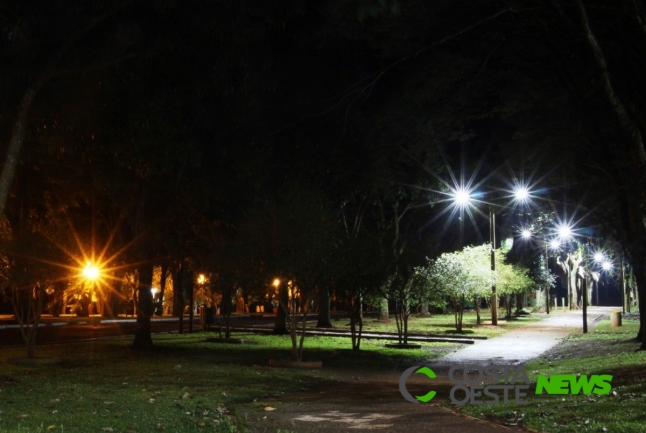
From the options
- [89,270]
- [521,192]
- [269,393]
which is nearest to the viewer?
[269,393]

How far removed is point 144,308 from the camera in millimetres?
24891

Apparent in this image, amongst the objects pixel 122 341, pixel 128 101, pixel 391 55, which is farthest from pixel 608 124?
pixel 122 341

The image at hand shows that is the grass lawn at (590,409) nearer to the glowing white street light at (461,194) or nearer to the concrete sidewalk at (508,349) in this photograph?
the concrete sidewalk at (508,349)

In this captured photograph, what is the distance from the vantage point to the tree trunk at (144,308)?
2492 cm

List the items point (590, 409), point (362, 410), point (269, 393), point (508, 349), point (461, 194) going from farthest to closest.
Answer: point (461, 194), point (508, 349), point (269, 393), point (362, 410), point (590, 409)

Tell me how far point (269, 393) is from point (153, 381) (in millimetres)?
2597

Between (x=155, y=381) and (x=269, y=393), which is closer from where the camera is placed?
(x=269, y=393)

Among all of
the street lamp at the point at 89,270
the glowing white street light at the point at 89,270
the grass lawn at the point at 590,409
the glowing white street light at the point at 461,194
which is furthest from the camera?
the glowing white street light at the point at 461,194

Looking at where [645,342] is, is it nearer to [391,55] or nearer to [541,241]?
[391,55]

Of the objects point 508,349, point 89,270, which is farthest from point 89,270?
point 508,349

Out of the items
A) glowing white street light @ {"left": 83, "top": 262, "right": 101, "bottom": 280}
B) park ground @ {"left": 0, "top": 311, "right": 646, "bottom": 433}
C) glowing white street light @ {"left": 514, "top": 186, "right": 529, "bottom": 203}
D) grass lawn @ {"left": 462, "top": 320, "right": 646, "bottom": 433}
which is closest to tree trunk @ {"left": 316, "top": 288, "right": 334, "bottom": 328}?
glowing white street light @ {"left": 83, "top": 262, "right": 101, "bottom": 280}

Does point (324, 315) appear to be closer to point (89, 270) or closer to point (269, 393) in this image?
point (89, 270)

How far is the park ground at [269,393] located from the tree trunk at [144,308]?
54 cm

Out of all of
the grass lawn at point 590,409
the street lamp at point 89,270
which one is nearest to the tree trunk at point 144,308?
the street lamp at point 89,270
